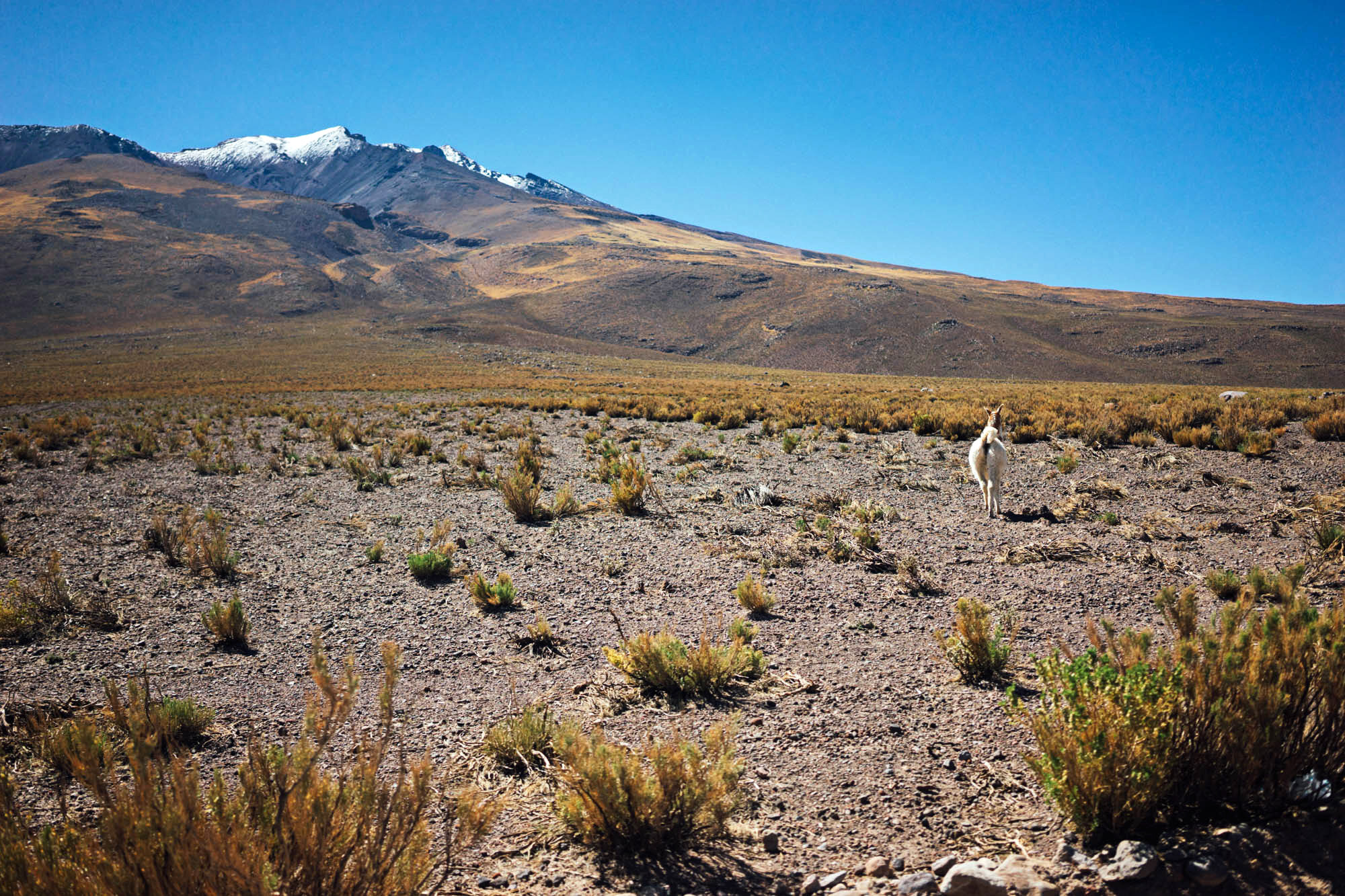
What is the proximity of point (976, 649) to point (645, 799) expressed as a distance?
2657 millimetres

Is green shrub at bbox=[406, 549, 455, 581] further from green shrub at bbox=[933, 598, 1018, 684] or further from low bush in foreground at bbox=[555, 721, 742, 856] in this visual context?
green shrub at bbox=[933, 598, 1018, 684]

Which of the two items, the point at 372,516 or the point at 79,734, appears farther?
the point at 372,516

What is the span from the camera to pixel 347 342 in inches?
2904

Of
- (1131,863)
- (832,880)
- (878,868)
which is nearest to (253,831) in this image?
(832,880)

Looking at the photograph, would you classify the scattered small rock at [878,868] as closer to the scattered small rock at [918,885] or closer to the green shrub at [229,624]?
the scattered small rock at [918,885]

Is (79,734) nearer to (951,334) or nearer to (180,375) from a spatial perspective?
(180,375)

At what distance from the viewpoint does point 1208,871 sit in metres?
2.39

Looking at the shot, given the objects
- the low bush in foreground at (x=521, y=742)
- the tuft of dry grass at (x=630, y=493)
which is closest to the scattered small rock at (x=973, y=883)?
the low bush in foreground at (x=521, y=742)

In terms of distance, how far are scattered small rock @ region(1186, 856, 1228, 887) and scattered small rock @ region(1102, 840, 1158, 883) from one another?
106mm

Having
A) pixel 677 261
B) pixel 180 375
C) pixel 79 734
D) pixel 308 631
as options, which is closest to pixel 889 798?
pixel 79 734

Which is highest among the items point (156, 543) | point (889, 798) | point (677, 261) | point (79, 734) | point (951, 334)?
point (677, 261)

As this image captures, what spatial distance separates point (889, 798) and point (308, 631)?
5082mm

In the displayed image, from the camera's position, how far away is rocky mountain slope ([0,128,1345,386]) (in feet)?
258

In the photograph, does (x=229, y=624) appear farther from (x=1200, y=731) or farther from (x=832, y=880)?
(x=1200, y=731)
